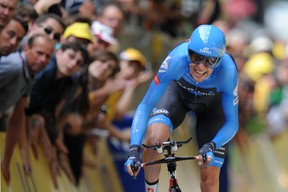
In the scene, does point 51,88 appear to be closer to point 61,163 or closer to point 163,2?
point 61,163

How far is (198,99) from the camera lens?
446 inches

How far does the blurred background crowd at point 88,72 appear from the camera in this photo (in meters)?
11.6

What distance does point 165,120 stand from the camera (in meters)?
10.9

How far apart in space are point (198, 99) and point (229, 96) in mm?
417

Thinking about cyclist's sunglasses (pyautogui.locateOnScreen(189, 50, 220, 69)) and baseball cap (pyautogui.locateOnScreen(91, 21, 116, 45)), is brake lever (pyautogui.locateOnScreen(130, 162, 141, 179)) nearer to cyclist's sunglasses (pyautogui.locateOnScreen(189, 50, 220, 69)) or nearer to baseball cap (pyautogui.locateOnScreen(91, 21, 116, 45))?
cyclist's sunglasses (pyautogui.locateOnScreen(189, 50, 220, 69))

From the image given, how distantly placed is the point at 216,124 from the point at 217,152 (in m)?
0.34

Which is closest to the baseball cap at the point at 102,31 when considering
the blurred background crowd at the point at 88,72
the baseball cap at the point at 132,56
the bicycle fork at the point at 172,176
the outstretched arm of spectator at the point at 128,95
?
the blurred background crowd at the point at 88,72

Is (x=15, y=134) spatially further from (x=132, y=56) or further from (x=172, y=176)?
(x=132, y=56)

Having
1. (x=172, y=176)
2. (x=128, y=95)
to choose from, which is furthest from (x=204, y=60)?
(x=128, y=95)

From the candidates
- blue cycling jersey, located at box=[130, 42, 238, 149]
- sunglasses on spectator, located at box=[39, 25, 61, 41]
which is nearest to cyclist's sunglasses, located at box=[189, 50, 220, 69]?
blue cycling jersey, located at box=[130, 42, 238, 149]

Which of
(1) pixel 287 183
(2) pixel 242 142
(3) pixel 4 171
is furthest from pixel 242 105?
(3) pixel 4 171

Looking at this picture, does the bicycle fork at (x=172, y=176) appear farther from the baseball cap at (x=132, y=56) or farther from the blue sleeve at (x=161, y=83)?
the baseball cap at (x=132, y=56)

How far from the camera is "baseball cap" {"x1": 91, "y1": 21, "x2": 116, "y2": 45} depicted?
45.0 ft

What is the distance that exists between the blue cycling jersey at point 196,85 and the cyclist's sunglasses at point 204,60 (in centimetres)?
35
